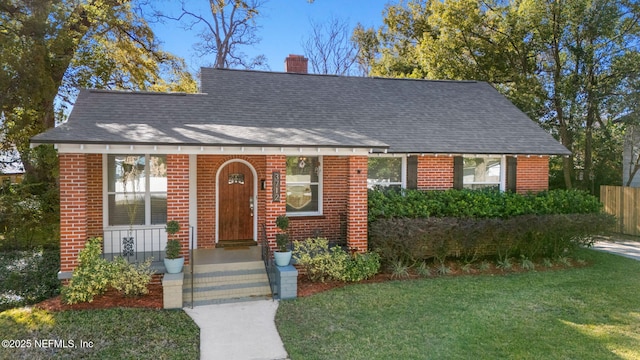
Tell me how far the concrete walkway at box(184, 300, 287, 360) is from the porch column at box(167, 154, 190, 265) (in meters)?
2.00

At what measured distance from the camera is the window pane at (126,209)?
9.39m

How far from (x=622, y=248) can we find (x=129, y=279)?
48.9ft

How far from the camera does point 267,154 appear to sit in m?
8.62

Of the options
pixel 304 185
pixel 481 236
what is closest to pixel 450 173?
pixel 481 236

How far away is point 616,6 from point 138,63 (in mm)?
20417

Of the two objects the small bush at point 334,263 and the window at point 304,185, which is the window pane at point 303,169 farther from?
the small bush at point 334,263

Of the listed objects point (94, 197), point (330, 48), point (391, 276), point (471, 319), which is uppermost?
point (330, 48)

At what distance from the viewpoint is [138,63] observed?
59.4ft

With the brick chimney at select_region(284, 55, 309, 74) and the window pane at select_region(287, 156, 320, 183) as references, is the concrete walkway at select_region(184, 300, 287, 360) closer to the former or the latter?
the window pane at select_region(287, 156, 320, 183)

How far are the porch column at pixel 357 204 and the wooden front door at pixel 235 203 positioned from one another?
117 inches

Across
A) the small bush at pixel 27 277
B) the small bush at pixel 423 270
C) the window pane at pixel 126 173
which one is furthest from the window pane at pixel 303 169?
the small bush at pixel 27 277

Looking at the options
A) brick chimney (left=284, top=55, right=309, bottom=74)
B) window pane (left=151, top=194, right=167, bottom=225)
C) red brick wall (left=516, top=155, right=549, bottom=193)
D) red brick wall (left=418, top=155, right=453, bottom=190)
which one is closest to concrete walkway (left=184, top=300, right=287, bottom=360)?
window pane (left=151, top=194, right=167, bottom=225)

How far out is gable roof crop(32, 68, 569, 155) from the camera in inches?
336

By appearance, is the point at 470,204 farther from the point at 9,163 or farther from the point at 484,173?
the point at 9,163
